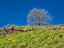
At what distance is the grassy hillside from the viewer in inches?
1115

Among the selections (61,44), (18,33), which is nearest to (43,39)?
(61,44)

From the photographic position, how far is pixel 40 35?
31.5 m

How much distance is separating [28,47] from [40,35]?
142 inches

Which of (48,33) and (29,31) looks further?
(29,31)

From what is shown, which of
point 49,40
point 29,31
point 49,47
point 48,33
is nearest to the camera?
point 49,47

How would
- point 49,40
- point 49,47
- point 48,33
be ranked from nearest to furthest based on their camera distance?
point 49,47, point 49,40, point 48,33

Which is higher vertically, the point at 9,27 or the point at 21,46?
the point at 9,27

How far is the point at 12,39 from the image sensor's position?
32.3 m

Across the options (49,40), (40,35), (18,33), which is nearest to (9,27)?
(18,33)

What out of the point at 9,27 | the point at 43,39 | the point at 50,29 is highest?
the point at 9,27

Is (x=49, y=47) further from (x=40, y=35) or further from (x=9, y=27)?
(x=9, y=27)

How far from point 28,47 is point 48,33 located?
4.01 m

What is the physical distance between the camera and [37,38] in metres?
30.2

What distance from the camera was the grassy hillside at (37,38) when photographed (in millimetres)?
28312
